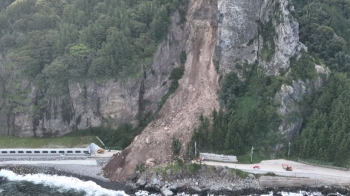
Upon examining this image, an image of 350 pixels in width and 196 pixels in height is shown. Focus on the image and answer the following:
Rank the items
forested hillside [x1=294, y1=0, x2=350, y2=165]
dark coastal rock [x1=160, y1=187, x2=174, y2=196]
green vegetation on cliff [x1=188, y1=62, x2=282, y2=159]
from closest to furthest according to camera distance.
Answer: dark coastal rock [x1=160, y1=187, x2=174, y2=196] → forested hillside [x1=294, y1=0, x2=350, y2=165] → green vegetation on cliff [x1=188, y1=62, x2=282, y2=159]

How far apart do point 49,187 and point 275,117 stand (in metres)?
34.2

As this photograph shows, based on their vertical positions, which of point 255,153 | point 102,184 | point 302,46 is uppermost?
point 302,46

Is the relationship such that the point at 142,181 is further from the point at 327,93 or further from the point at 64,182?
the point at 327,93

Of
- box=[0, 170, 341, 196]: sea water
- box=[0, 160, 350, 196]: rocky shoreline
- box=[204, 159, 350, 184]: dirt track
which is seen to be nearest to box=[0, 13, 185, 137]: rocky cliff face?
box=[0, 170, 341, 196]: sea water

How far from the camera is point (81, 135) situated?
67.4 metres

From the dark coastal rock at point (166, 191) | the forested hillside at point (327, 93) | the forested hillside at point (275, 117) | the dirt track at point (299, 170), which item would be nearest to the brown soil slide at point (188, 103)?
the forested hillside at point (275, 117)

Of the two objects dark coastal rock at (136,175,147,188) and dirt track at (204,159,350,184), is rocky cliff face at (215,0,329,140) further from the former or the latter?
dark coastal rock at (136,175,147,188)

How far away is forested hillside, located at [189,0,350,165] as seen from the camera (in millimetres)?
57469

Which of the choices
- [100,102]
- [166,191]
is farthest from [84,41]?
[166,191]

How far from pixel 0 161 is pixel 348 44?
63120 mm

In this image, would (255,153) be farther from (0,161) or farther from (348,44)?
(0,161)

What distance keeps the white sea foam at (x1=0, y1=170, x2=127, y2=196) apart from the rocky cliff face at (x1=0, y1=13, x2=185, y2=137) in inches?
381

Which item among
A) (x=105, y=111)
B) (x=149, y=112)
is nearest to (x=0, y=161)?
(x=105, y=111)

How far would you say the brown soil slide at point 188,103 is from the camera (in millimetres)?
60500
